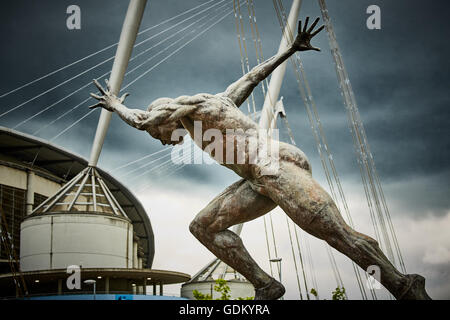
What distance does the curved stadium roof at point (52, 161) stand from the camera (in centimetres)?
4538

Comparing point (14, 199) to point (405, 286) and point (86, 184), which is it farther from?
point (405, 286)

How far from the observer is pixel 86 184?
40000 mm

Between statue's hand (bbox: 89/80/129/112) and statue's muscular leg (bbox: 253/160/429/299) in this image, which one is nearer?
statue's muscular leg (bbox: 253/160/429/299)

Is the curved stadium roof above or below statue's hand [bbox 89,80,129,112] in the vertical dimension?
above

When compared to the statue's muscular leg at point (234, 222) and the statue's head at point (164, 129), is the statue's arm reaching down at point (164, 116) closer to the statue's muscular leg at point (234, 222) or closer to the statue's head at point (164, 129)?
the statue's head at point (164, 129)

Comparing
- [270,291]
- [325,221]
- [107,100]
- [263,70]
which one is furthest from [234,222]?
[107,100]

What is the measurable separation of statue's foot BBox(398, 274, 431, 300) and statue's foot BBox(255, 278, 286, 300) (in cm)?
146

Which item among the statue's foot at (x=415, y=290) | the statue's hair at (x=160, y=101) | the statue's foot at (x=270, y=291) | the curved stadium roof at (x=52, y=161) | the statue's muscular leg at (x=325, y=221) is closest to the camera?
the statue's foot at (x=415, y=290)

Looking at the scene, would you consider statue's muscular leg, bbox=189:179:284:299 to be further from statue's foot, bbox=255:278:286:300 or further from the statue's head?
the statue's head

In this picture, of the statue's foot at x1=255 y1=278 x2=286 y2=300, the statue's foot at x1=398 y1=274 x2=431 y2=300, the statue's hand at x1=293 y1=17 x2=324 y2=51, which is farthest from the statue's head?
the statue's foot at x1=398 y1=274 x2=431 y2=300

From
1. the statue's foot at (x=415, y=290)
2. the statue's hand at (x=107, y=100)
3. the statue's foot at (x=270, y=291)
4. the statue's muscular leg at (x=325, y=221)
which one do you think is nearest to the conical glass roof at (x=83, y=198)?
the statue's hand at (x=107, y=100)

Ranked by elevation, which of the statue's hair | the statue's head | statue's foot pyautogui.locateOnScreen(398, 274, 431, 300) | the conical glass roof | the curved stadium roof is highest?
the curved stadium roof

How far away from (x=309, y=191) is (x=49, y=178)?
147 feet

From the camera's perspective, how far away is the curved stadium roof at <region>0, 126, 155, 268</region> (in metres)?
45.4
